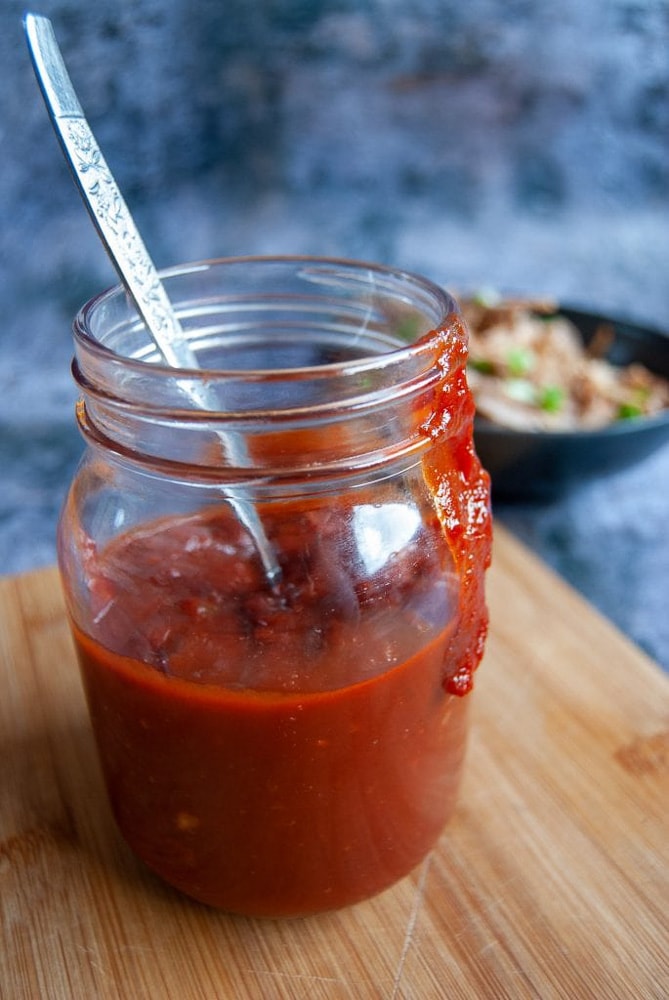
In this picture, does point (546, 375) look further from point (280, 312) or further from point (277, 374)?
point (277, 374)

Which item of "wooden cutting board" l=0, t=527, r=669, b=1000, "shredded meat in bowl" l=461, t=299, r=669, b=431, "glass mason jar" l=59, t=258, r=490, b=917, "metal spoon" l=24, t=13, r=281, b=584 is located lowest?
"shredded meat in bowl" l=461, t=299, r=669, b=431

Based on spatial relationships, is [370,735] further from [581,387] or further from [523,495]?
[581,387]

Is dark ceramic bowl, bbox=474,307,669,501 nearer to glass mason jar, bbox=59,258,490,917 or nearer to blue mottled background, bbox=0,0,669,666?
blue mottled background, bbox=0,0,669,666

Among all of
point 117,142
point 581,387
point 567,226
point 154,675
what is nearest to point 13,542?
point 117,142

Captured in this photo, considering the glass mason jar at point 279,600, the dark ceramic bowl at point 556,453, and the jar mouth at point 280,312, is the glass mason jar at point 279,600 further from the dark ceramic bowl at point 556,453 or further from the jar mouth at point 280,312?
the dark ceramic bowl at point 556,453

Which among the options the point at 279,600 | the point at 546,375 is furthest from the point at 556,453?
the point at 279,600

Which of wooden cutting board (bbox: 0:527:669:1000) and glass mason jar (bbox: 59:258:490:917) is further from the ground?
glass mason jar (bbox: 59:258:490:917)

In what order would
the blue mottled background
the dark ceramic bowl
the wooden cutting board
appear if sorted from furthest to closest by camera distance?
the blue mottled background
the dark ceramic bowl
the wooden cutting board

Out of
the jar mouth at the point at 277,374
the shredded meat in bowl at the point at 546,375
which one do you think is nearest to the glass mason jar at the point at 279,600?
the jar mouth at the point at 277,374

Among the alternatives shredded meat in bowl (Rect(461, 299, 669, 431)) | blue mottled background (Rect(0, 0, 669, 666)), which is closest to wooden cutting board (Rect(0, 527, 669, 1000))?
blue mottled background (Rect(0, 0, 669, 666))
